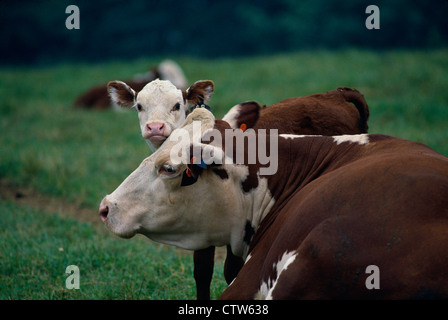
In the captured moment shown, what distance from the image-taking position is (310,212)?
2586mm

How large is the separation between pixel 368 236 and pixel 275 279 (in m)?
0.49

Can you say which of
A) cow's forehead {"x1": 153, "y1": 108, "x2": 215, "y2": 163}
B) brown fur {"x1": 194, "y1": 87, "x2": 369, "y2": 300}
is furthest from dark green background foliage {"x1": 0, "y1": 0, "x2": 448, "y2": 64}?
cow's forehead {"x1": 153, "y1": 108, "x2": 215, "y2": 163}

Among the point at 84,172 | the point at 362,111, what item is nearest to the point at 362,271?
the point at 362,111

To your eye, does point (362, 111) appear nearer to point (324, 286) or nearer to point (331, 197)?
point (331, 197)

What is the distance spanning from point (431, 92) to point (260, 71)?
13.8 ft

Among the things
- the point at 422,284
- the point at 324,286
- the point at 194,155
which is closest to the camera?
the point at 422,284

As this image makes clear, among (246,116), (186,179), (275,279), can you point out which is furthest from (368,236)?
(246,116)

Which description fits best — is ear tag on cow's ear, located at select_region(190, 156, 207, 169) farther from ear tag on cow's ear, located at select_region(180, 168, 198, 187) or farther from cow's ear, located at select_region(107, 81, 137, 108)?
cow's ear, located at select_region(107, 81, 137, 108)

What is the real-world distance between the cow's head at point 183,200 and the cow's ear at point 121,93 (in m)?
1.67

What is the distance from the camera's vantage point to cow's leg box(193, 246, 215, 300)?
3.71 m

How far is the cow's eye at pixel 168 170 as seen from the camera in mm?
2934

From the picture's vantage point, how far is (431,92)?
1009cm

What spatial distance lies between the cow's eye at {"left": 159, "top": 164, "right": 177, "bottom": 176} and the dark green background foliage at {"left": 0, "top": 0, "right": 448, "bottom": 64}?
20876 mm
